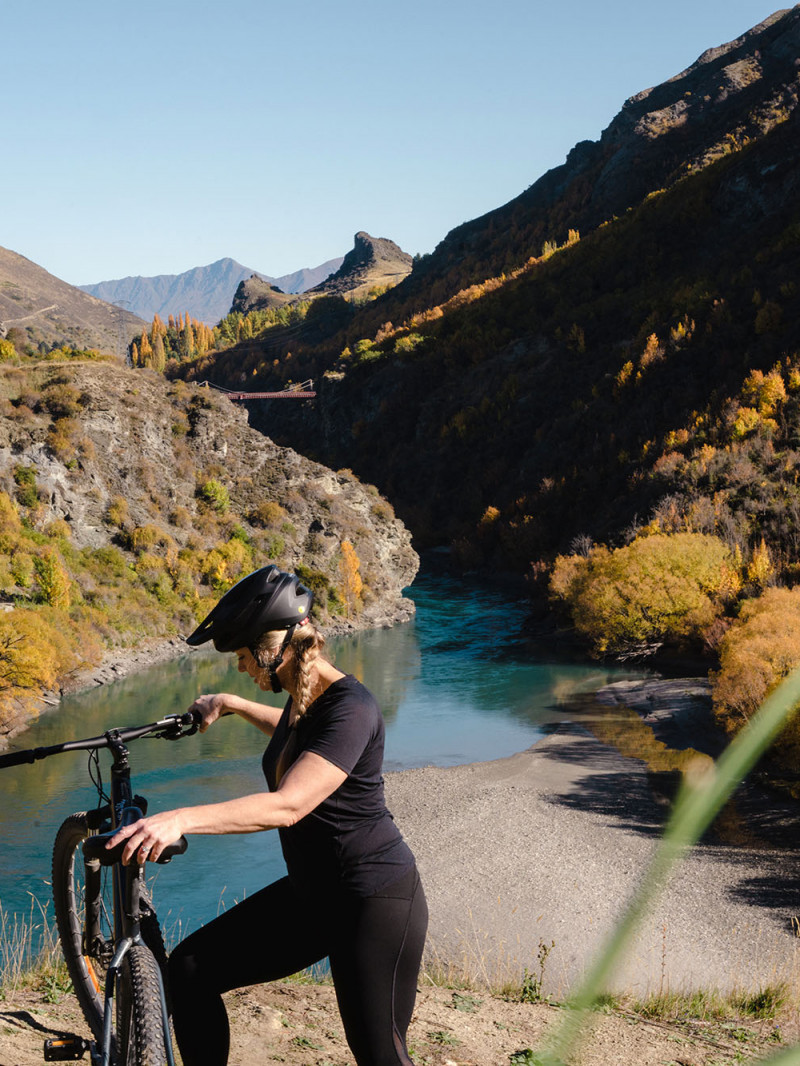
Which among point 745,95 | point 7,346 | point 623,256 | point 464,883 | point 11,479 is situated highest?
point 745,95

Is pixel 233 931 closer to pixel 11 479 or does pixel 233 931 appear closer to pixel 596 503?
pixel 11 479

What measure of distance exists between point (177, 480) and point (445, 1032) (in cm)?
5081

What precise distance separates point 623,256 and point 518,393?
1952 cm

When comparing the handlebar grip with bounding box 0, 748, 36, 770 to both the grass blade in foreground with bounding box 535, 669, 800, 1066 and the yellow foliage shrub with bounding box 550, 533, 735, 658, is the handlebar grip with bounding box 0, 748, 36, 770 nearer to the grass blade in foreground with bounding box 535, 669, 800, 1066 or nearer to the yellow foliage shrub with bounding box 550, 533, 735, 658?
the grass blade in foreground with bounding box 535, 669, 800, 1066

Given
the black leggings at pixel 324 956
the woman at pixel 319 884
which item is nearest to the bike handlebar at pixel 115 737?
the woman at pixel 319 884

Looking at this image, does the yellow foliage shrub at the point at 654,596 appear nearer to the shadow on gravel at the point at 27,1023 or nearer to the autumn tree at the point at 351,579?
the autumn tree at the point at 351,579

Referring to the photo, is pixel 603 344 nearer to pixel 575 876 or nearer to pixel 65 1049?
pixel 575 876

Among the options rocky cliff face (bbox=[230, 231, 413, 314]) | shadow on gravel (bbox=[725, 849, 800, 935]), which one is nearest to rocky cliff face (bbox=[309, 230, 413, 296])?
rocky cliff face (bbox=[230, 231, 413, 314])

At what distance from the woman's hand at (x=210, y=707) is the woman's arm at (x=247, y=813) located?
0.93 meters

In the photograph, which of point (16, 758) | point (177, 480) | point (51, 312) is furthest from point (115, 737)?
point (51, 312)

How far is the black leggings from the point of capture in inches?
A: 112

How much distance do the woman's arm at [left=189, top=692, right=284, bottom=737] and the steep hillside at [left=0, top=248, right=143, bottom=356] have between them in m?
112

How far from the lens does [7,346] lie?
54.2 metres

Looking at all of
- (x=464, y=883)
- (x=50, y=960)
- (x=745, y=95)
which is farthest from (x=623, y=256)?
(x=50, y=960)
